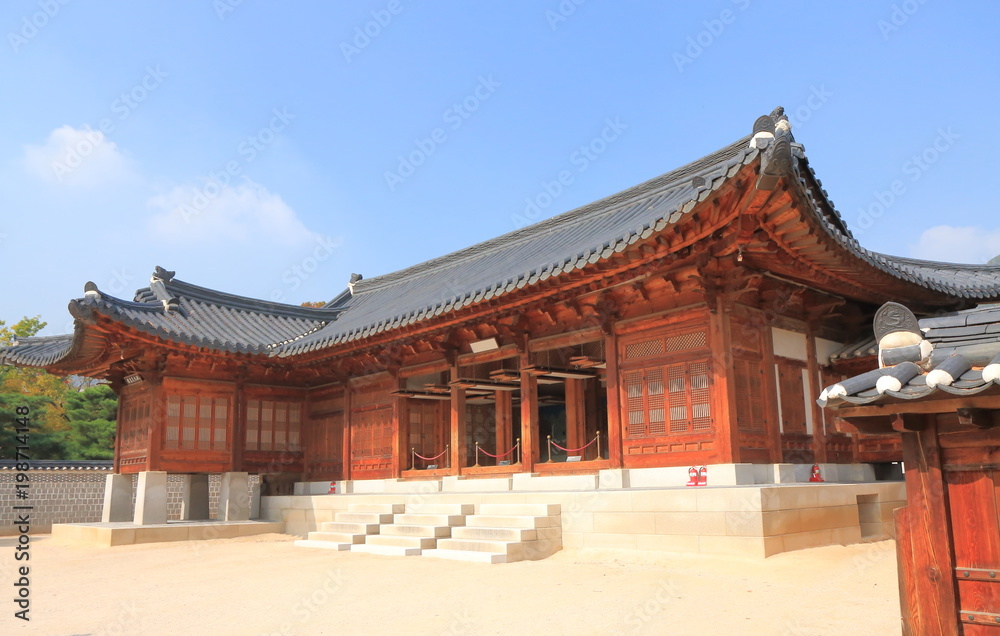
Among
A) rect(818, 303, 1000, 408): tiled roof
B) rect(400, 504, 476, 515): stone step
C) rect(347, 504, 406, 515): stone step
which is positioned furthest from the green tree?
rect(818, 303, 1000, 408): tiled roof

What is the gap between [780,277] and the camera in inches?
453

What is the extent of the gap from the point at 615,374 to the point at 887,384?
7.75 m

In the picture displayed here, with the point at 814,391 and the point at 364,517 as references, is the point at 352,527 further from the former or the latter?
the point at 814,391

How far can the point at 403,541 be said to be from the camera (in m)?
11.7

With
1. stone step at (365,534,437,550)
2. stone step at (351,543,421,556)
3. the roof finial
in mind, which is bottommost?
stone step at (351,543,421,556)

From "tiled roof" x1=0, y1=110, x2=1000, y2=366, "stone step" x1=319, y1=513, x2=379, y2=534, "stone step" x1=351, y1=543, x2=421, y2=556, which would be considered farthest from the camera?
"stone step" x1=319, y1=513, x2=379, y2=534

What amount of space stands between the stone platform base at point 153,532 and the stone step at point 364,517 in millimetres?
3049

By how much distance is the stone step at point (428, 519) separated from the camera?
39.6 feet

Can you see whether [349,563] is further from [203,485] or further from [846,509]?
[203,485]

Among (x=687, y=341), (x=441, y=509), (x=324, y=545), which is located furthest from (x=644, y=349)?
(x=324, y=545)

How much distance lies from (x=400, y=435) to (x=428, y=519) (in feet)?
12.7

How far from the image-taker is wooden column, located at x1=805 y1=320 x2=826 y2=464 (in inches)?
486

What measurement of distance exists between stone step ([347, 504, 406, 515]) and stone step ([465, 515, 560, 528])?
2.13 meters

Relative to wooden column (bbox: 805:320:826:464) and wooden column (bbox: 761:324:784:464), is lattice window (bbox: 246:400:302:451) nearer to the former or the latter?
wooden column (bbox: 761:324:784:464)
